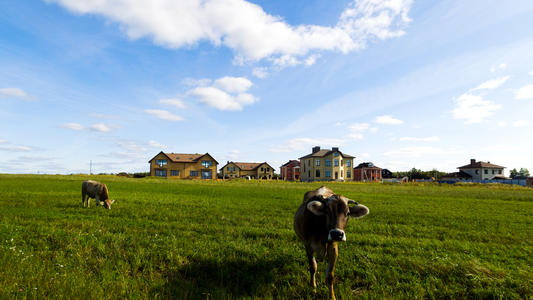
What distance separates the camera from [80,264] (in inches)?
245

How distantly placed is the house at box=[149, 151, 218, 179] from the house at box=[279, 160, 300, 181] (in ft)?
127

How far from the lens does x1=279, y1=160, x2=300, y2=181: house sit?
4407 inches

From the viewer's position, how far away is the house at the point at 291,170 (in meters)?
112

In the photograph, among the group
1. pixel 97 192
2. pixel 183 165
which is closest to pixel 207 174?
pixel 183 165

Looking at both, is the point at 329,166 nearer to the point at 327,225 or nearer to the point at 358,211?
the point at 358,211

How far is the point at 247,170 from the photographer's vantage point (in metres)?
112

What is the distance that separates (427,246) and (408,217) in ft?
22.1

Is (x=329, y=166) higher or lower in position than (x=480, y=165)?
lower

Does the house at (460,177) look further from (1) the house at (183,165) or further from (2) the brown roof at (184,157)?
(2) the brown roof at (184,157)

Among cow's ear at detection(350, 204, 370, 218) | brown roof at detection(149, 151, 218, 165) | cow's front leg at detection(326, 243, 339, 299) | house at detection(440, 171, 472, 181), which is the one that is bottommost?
house at detection(440, 171, 472, 181)

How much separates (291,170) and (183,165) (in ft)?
164

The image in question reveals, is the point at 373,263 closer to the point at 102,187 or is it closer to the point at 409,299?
the point at 409,299

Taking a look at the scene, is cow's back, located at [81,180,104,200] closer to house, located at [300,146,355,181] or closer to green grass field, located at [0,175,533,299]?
green grass field, located at [0,175,533,299]

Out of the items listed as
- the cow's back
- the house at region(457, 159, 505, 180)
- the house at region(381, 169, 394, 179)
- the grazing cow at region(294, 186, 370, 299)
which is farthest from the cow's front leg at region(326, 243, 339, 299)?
the house at region(381, 169, 394, 179)
